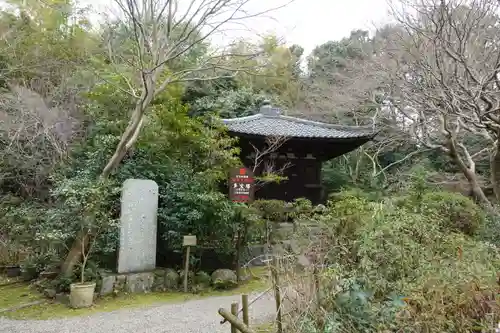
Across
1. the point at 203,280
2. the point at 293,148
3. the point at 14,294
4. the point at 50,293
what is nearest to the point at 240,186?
the point at 203,280

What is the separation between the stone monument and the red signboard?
54.5 inches

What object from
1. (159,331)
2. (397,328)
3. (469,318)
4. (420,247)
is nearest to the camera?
(469,318)

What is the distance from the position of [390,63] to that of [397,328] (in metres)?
9.38

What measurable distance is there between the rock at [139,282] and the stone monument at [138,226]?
15 cm

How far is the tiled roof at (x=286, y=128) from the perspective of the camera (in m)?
9.40

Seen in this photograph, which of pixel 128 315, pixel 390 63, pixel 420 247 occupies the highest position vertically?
pixel 390 63

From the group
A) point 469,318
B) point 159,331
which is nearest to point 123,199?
point 159,331

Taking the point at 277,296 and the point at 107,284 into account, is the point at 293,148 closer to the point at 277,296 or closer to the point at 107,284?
the point at 107,284

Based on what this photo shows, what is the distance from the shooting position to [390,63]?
1050 centimetres

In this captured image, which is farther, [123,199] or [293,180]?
[293,180]

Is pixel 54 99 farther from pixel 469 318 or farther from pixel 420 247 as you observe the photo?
pixel 469 318

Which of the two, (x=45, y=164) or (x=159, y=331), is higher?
(x=45, y=164)

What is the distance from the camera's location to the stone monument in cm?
596

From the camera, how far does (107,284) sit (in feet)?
18.5
